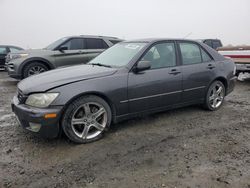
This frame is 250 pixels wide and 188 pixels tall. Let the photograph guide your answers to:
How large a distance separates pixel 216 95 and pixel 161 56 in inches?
65.1

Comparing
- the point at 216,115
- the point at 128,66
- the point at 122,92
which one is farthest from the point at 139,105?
the point at 216,115

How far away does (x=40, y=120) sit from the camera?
10.5 feet

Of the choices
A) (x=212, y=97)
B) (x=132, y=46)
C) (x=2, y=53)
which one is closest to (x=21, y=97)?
(x=132, y=46)

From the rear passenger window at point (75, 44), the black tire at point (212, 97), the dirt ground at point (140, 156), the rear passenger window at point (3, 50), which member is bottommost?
the dirt ground at point (140, 156)

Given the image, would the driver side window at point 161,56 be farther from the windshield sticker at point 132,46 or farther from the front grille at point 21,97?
the front grille at point 21,97

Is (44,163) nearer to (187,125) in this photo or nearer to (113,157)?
(113,157)

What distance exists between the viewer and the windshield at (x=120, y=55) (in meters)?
4.06

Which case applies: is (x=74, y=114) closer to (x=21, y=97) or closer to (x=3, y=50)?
(x=21, y=97)

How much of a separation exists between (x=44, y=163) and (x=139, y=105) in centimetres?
170

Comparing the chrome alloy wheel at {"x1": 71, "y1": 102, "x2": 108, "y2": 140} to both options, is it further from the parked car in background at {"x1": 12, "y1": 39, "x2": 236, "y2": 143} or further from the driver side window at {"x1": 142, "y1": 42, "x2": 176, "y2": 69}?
the driver side window at {"x1": 142, "y1": 42, "x2": 176, "y2": 69}

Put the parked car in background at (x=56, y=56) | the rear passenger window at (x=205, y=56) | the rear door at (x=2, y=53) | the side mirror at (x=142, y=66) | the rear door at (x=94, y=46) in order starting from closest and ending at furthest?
the side mirror at (x=142, y=66)
the rear passenger window at (x=205, y=56)
the parked car in background at (x=56, y=56)
the rear door at (x=94, y=46)
the rear door at (x=2, y=53)

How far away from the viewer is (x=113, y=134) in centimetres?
385

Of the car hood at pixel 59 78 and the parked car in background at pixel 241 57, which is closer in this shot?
the car hood at pixel 59 78

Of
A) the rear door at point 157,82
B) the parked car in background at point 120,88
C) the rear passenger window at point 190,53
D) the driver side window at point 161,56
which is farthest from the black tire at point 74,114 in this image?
the rear passenger window at point 190,53
